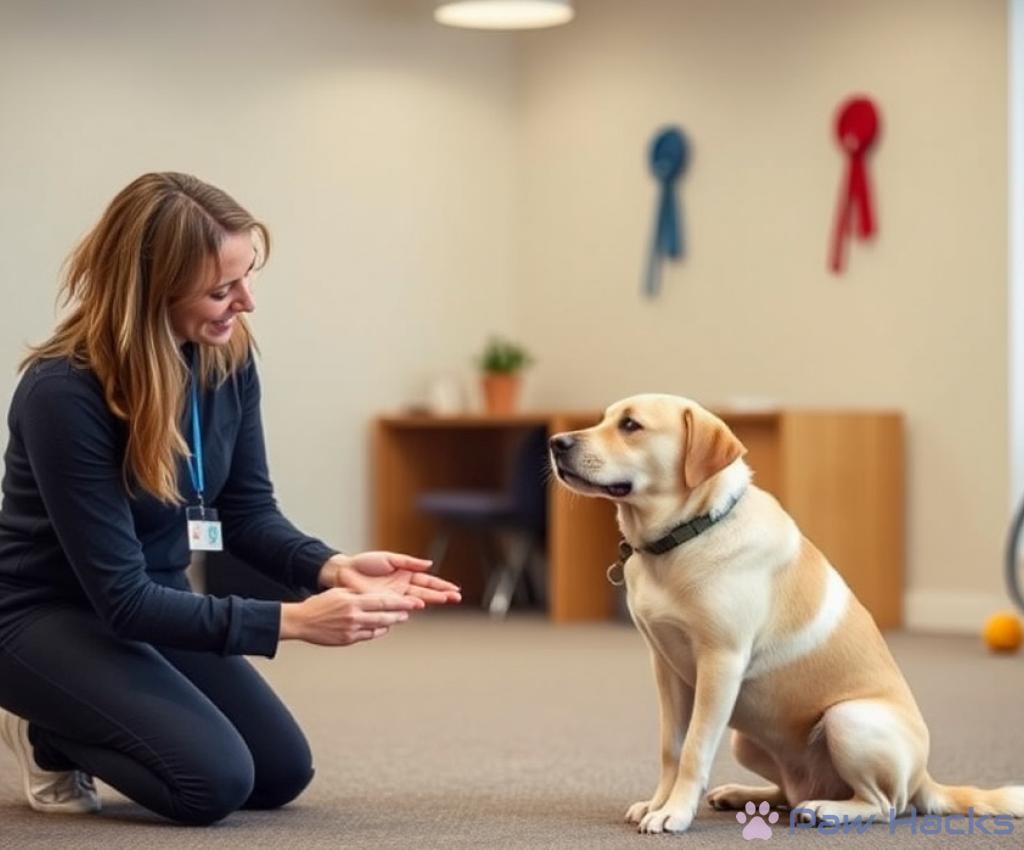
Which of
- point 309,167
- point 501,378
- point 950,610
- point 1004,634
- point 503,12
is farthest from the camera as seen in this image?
point 501,378

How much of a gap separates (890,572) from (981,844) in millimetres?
3633

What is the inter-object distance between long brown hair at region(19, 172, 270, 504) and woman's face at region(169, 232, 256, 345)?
0.04ft

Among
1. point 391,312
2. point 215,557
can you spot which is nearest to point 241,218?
point 215,557

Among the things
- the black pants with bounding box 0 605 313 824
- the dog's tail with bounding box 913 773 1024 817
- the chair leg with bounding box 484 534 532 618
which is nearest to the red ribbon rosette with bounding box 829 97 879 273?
the chair leg with bounding box 484 534 532 618

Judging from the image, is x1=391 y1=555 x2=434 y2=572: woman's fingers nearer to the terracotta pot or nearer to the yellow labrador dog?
the yellow labrador dog

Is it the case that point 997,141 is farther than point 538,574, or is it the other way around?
point 538,574

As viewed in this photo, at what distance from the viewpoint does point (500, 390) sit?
22.6 ft

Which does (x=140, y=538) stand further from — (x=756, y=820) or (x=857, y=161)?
(x=857, y=161)

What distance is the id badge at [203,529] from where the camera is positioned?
279cm

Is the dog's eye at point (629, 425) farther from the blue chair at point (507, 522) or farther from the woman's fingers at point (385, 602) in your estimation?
the blue chair at point (507, 522)

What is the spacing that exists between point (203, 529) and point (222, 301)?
0.38 meters

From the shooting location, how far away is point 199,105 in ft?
20.8

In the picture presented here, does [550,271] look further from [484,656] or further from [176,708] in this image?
[176,708]

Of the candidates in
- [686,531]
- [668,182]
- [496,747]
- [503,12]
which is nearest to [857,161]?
[668,182]
